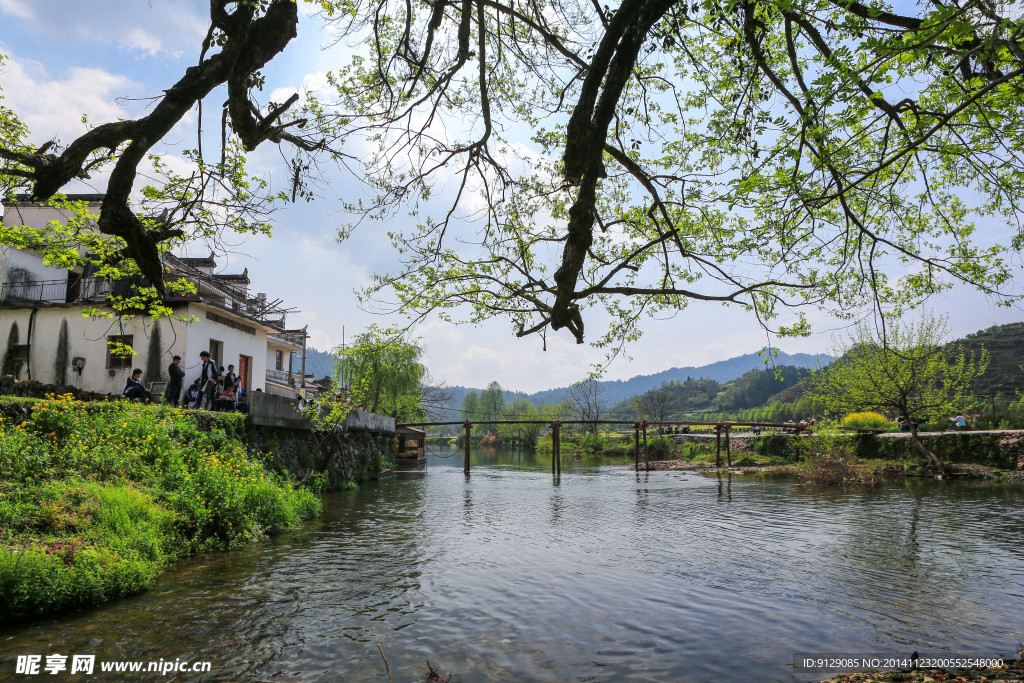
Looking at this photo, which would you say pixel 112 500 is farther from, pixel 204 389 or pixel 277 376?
pixel 277 376

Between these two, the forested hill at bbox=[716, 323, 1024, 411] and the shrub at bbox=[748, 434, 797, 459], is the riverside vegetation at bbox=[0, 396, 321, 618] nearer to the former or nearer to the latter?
the shrub at bbox=[748, 434, 797, 459]

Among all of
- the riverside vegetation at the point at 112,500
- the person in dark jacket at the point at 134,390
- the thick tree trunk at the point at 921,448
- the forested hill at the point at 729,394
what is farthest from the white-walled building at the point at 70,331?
the forested hill at the point at 729,394

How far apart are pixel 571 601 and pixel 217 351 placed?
22.7m

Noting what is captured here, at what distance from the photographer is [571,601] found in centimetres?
752

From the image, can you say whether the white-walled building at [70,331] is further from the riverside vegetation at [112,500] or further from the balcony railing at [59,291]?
the riverside vegetation at [112,500]

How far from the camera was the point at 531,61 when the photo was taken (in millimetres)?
6980

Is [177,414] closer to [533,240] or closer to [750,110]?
[533,240]

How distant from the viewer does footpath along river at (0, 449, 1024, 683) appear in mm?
5586

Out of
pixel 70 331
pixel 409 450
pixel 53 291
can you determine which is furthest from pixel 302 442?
pixel 409 450

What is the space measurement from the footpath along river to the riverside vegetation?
0.39 m

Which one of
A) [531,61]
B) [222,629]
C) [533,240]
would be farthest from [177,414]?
[531,61]

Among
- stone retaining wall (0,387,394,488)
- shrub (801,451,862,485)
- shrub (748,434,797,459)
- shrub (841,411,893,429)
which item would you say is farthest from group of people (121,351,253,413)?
shrub (841,411,893,429)

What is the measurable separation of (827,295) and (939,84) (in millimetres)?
1985

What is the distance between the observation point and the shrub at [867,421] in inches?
1276
